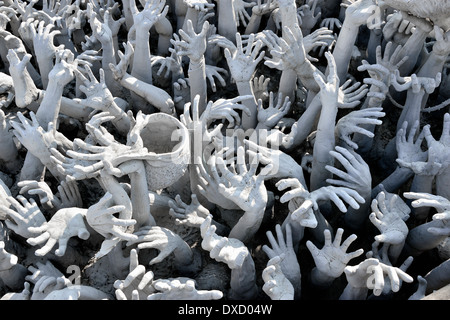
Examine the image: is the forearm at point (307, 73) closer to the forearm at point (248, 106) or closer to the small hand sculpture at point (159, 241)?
the forearm at point (248, 106)

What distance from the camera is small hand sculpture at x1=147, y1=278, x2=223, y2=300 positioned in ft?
4.85

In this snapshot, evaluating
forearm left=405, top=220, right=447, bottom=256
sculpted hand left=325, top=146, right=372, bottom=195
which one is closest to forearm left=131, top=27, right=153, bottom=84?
sculpted hand left=325, top=146, right=372, bottom=195

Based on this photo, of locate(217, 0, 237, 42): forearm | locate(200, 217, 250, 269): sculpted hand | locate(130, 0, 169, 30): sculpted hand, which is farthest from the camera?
locate(217, 0, 237, 42): forearm

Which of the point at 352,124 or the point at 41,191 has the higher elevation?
the point at 352,124

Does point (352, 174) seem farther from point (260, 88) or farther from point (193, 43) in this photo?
point (193, 43)

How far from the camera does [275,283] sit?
1543 mm

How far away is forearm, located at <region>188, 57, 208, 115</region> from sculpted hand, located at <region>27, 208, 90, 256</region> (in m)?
0.75

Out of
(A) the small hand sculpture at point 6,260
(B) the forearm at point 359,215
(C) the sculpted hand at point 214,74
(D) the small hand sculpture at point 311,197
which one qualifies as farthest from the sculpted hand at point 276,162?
(A) the small hand sculpture at point 6,260

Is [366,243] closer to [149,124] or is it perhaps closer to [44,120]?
[149,124]

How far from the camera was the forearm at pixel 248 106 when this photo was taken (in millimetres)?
2146

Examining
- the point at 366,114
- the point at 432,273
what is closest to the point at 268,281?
the point at 432,273

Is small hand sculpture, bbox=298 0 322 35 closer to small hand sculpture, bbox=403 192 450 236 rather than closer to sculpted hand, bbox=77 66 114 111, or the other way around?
sculpted hand, bbox=77 66 114 111

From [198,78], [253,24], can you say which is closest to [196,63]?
[198,78]

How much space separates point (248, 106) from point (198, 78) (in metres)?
0.25
